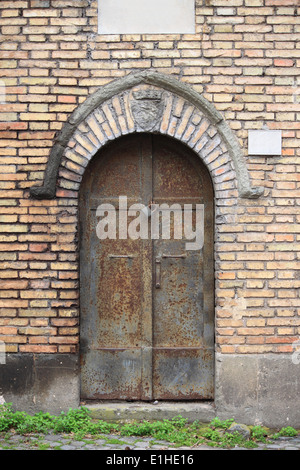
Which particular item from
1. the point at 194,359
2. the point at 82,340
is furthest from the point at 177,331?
the point at 82,340

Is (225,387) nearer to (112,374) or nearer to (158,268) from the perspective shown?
(112,374)

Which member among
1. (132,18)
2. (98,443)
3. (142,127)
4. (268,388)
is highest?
(132,18)

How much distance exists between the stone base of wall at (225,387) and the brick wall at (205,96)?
5.7 inches

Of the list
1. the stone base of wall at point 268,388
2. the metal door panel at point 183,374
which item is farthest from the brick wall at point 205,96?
the metal door panel at point 183,374

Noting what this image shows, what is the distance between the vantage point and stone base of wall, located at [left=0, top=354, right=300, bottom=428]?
13.6 ft

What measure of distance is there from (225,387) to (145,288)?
106cm

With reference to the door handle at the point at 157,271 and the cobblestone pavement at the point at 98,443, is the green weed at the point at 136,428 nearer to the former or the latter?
the cobblestone pavement at the point at 98,443

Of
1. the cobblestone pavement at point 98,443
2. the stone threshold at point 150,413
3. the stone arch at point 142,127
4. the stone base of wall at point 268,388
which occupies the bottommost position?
the cobblestone pavement at point 98,443

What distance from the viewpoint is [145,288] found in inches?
173

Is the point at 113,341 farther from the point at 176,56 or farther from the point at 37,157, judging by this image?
the point at 176,56

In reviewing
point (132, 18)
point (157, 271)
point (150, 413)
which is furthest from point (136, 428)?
point (132, 18)

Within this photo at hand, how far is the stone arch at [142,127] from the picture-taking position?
4188mm

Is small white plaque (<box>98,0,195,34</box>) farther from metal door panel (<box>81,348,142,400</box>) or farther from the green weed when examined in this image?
the green weed

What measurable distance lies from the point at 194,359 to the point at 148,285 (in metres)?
0.76
